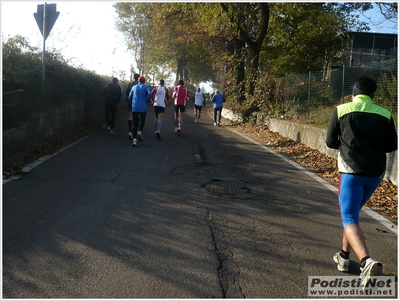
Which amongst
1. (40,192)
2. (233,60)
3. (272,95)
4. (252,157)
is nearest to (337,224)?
(40,192)

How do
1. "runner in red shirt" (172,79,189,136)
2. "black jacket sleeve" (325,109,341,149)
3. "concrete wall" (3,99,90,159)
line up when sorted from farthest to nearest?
1. "runner in red shirt" (172,79,189,136)
2. "concrete wall" (3,99,90,159)
3. "black jacket sleeve" (325,109,341,149)

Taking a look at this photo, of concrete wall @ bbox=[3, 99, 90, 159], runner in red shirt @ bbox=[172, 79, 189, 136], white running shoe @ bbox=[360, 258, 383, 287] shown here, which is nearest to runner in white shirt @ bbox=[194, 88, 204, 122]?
runner in red shirt @ bbox=[172, 79, 189, 136]

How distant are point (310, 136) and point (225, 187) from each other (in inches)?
222

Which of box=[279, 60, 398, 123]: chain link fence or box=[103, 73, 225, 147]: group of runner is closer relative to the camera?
box=[103, 73, 225, 147]: group of runner

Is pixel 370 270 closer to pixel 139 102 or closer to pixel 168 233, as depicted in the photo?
pixel 168 233

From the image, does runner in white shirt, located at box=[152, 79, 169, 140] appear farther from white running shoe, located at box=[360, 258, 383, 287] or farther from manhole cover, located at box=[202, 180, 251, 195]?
white running shoe, located at box=[360, 258, 383, 287]

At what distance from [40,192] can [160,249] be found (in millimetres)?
2932

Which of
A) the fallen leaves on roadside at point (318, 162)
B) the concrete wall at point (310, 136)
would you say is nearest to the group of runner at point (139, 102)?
the fallen leaves on roadside at point (318, 162)

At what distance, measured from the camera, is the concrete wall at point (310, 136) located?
7863 mm

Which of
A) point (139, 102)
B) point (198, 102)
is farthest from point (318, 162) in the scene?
point (198, 102)

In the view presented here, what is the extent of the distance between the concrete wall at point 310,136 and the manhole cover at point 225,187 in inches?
108

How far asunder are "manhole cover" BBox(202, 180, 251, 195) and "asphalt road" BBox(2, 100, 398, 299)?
18mm

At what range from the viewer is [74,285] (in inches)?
147

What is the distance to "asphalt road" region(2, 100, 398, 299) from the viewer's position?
151 inches
